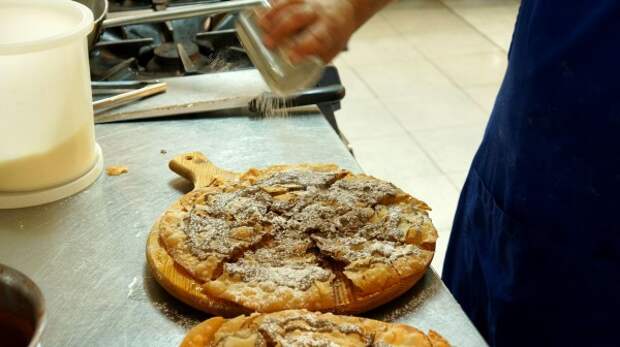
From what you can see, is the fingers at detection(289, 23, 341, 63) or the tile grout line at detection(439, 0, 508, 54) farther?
the tile grout line at detection(439, 0, 508, 54)

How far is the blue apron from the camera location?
0.90 m

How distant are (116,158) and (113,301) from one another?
38 cm

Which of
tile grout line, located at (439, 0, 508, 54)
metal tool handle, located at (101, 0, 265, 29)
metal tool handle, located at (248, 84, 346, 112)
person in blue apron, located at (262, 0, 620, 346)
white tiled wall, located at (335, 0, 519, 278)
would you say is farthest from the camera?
tile grout line, located at (439, 0, 508, 54)

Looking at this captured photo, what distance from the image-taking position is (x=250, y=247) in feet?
3.10

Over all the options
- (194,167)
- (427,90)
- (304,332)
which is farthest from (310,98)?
(427,90)

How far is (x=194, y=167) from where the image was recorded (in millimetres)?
1150

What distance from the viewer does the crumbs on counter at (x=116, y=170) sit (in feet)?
3.91

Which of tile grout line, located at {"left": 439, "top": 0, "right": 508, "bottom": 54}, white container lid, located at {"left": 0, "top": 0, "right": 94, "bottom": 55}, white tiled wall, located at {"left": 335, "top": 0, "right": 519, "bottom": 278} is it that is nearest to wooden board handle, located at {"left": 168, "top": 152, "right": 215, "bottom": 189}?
white container lid, located at {"left": 0, "top": 0, "right": 94, "bottom": 55}

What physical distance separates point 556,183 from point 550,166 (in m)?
0.02

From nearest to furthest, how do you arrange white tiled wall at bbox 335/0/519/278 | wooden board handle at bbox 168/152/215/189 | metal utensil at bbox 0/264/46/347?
metal utensil at bbox 0/264/46/347 → wooden board handle at bbox 168/152/215/189 → white tiled wall at bbox 335/0/519/278

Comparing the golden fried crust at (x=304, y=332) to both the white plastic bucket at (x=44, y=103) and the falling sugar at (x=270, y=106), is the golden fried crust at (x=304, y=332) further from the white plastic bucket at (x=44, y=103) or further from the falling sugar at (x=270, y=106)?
the falling sugar at (x=270, y=106)

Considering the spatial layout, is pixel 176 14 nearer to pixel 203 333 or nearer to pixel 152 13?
pixel 152 13

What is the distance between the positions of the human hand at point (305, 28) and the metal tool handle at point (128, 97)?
0.55 metres

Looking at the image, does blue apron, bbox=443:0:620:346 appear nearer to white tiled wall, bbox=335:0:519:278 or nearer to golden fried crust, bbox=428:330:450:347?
golden fried crust, bbox=428:330:450:347
